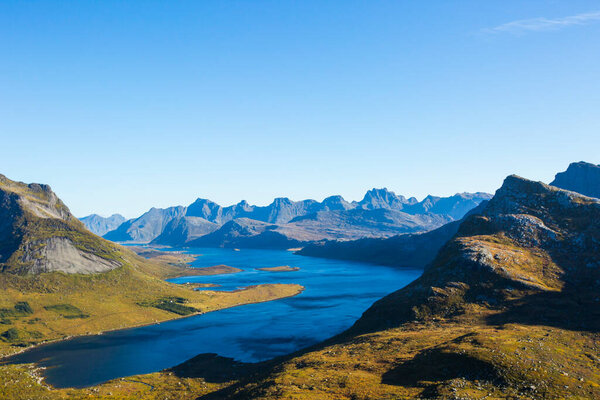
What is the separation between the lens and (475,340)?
385 ft

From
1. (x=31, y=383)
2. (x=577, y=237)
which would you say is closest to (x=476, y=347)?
(x=577, y=237)

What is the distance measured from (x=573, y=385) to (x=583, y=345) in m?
39.2

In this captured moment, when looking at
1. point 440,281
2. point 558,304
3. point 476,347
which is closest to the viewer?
point 476,347

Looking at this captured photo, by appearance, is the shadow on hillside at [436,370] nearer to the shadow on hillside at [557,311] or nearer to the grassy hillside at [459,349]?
the grassy hillside at [459,349]

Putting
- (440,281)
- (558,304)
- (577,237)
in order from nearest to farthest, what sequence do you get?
(558,304), (440,281), (577,237)

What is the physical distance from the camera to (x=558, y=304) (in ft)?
515

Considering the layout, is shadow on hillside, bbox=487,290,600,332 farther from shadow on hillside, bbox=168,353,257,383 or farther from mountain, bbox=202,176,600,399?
shadow on hillside, bbox=168,353,257,383

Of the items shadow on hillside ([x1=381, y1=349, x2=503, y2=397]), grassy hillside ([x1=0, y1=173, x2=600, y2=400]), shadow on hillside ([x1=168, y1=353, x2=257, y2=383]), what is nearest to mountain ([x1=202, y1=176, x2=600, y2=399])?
shadow on hillside ([x1=381, y1=349, x2=503, y2=397])

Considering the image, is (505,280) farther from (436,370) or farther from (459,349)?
(436,370)

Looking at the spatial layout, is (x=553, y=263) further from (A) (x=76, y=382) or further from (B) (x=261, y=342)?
(A) (x=76, y=382)

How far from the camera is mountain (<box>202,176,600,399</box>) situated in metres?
94.6

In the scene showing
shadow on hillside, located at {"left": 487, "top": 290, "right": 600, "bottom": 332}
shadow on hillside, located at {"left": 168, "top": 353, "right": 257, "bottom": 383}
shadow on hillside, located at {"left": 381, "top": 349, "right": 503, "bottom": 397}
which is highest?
shadow on hillside, located at {"left": 487, "top": 290, "right": 600, "bottom": 332}

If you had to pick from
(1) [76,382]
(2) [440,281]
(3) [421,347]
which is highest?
(2) [440,281]

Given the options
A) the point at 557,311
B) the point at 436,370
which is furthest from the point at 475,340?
the point at 557,311
